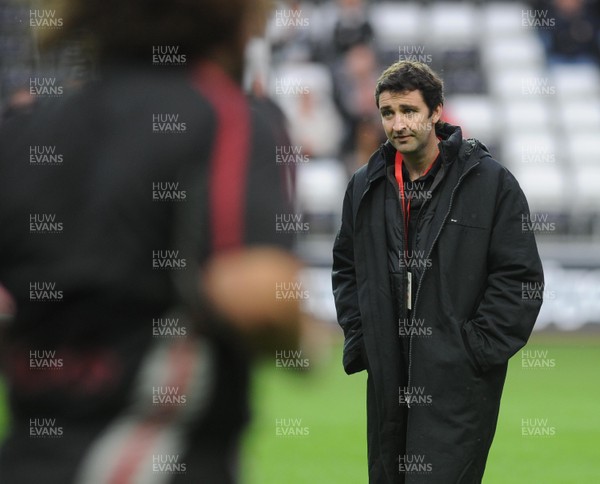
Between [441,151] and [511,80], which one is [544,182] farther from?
[441,151]

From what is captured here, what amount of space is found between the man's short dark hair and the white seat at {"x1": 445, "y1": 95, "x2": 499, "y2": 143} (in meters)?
13.6

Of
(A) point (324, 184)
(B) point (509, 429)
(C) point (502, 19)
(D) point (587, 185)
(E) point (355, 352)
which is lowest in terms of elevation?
(B) point (509, 429)

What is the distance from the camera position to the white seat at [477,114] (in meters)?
18.4

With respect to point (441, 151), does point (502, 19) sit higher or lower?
higher

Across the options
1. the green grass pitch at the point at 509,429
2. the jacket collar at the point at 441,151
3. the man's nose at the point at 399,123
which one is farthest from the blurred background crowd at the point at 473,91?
the man's nose at the point at 399,123

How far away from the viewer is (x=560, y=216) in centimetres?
1445

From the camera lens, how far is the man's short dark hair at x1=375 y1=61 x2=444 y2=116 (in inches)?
182

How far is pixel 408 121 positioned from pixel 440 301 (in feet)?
2.26

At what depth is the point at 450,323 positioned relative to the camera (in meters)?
4.38

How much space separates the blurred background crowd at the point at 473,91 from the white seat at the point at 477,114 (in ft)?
0.07

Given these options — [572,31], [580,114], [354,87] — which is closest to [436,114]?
[354,87]

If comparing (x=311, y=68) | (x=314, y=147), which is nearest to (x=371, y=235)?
(x=314, y=147)

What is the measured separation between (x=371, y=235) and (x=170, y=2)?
265 cm

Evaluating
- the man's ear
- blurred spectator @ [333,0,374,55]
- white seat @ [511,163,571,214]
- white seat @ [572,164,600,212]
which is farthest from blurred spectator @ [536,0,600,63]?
the man's ear
